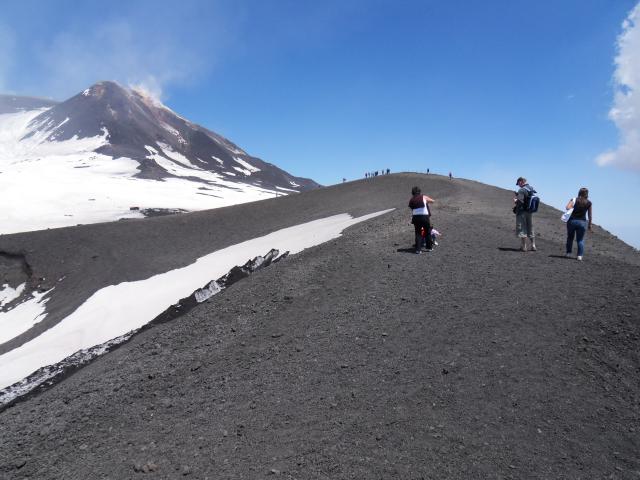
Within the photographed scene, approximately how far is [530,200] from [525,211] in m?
0.29

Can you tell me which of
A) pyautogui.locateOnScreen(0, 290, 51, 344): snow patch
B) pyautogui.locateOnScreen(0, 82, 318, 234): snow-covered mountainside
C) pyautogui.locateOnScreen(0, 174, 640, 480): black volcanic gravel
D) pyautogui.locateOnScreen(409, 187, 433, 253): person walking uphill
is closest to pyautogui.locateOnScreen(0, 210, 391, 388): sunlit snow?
pyautogui.locateOnScreen(0, 290, 51, 344): snow patch

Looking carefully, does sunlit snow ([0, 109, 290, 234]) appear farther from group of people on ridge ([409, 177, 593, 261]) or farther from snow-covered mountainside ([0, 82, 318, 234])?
group of people on ridge ([409, 177, 593, 261])

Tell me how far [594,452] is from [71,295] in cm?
2032

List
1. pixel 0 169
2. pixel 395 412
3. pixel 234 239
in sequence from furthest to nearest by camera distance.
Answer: pixel 0 169
pixel 234 239
pixel 395 412

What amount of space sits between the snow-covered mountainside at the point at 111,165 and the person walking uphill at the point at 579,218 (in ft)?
169

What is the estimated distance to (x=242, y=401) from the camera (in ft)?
20.7

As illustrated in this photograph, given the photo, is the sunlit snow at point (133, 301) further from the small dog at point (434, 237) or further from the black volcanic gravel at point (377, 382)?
the black volcanic gravel at point (377, 382)

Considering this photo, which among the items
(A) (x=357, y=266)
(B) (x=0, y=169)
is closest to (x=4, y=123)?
(B) (x=0, y=169)

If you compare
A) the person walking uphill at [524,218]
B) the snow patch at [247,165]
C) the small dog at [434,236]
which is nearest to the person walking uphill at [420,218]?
the small dog at [434,236]

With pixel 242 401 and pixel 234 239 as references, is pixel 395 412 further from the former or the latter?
pixel 234 239

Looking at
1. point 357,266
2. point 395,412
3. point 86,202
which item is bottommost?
point 395,412

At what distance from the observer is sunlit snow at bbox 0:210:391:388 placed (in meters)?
13.8

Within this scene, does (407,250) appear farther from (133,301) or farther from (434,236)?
(133,301)

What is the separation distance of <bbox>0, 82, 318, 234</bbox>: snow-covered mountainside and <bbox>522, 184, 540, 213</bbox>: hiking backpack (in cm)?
5057
